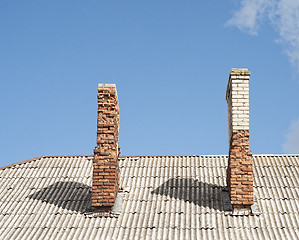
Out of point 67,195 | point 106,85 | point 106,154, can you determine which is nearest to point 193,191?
point 106,154

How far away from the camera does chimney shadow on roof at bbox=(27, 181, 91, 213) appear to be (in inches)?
396

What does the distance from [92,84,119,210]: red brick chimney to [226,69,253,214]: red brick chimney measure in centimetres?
237

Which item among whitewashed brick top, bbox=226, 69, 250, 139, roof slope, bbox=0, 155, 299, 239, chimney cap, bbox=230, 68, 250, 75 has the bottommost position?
roof slope, bbox=0, 155, 299, 239

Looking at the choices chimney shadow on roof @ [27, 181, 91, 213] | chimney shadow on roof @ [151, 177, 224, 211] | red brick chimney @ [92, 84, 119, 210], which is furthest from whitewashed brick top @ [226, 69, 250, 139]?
chimney shadow on roof @ [27, 181, 91, 213]

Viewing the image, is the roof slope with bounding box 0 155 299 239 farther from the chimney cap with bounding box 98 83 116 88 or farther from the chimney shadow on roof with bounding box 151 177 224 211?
the chimney cap with bounding box 98 83 116 88

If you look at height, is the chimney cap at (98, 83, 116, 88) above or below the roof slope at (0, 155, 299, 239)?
above

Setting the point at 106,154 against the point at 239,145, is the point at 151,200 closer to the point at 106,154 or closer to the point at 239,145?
the point at 106,154

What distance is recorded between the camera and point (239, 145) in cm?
1008

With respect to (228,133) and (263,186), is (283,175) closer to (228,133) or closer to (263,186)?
(263,186)

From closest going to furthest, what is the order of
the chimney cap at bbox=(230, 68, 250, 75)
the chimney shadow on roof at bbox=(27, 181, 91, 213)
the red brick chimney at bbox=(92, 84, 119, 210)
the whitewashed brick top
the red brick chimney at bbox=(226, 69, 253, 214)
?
the red brick chimney at bbox=(226, 69, 253, 214), the red brick chimney at bbox=(92, 84, 119, 210), the chimney shadow on roof at bbox=(27, 181, 91, 213), the whitewashed brick top, the chimney cap at bbox=(230, 68, 250, 75)

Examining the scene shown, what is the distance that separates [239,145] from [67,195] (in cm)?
374

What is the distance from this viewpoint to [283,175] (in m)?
10.9

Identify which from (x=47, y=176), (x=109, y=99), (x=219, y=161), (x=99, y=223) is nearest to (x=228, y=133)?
(x=219, y=161)

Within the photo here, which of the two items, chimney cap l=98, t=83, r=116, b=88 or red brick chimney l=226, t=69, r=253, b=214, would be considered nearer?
red brick chimney l=226, t=69, r=253, b=214
